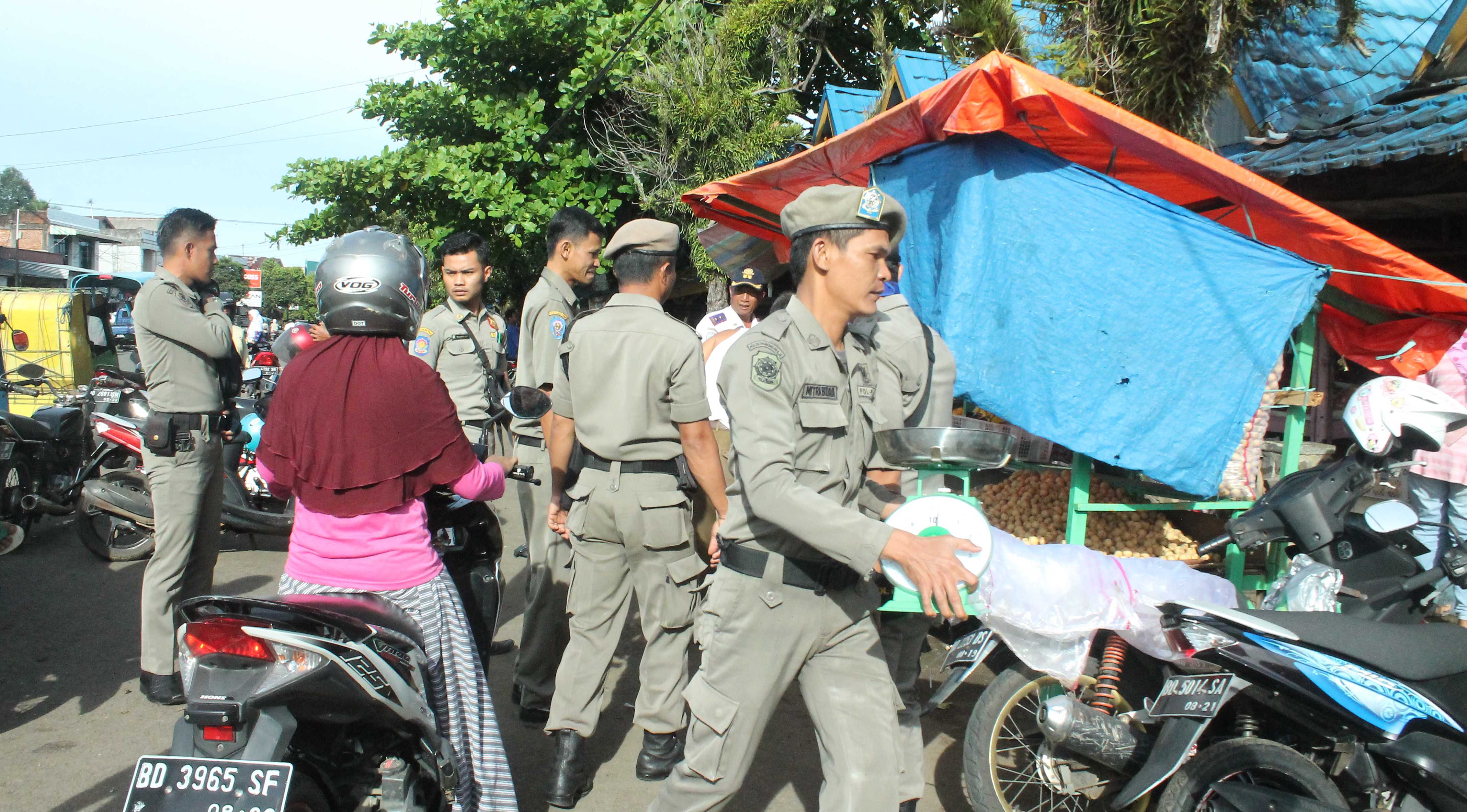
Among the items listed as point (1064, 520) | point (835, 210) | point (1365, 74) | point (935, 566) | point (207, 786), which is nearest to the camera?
point (935, 566)

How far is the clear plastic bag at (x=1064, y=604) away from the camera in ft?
9.41

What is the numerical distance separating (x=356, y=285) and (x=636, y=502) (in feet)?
4.11

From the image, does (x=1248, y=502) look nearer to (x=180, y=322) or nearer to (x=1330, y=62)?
(x=180, y=322)

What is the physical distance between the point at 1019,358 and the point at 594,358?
183cm

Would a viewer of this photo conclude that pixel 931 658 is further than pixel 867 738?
Yes

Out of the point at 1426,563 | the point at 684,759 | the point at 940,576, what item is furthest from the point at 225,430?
the point at 1426,563

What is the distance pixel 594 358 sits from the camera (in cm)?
339

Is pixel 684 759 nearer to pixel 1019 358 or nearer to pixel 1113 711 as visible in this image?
pixel 1113 711

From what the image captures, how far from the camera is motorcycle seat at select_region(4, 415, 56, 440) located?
21.1 feet

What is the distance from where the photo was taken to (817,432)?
2.29 m

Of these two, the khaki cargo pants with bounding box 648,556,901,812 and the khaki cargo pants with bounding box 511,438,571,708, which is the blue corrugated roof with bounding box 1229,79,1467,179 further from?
the khaki cargo pants with bounding box 511,438,571,708

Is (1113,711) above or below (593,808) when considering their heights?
above

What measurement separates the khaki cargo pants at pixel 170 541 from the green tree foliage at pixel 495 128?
26.2 feet

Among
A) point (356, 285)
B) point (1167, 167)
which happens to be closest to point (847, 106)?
point (1167, 167)
